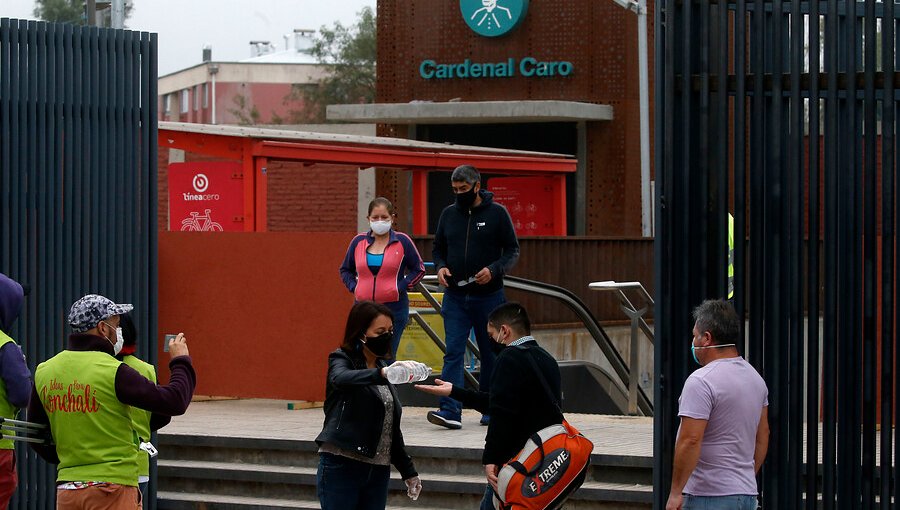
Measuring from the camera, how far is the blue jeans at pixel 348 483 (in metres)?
7.16

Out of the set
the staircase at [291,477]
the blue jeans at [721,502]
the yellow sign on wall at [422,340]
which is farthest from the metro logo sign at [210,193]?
the blue jeans at [721,502]

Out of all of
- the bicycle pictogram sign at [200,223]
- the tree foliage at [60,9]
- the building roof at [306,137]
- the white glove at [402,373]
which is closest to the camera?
the white glove at [402,373]

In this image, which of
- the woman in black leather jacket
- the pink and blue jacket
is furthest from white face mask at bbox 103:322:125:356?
the pink and blue jacket

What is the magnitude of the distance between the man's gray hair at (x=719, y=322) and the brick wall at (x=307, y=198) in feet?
105

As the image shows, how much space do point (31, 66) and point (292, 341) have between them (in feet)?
14.1

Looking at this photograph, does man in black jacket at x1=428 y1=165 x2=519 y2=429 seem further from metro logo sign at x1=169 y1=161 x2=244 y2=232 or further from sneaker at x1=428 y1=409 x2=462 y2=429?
metro logo sign at x1=169 y1=161 x2=244 y2=232

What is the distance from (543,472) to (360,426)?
88 centimetres

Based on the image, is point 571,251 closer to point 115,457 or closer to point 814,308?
point 814,308

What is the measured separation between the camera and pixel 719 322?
258 inches

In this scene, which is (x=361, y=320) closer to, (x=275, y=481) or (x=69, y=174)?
(x=69, y=174)

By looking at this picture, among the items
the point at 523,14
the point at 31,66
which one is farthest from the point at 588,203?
the point at 31,66

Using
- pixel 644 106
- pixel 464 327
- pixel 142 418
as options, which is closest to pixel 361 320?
pixel 142 418

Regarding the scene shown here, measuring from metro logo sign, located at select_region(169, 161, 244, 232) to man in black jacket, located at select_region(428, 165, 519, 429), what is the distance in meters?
11.2

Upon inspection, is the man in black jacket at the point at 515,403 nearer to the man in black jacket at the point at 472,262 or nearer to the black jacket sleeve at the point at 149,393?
the black jacket sleeve at the point at 149,393
